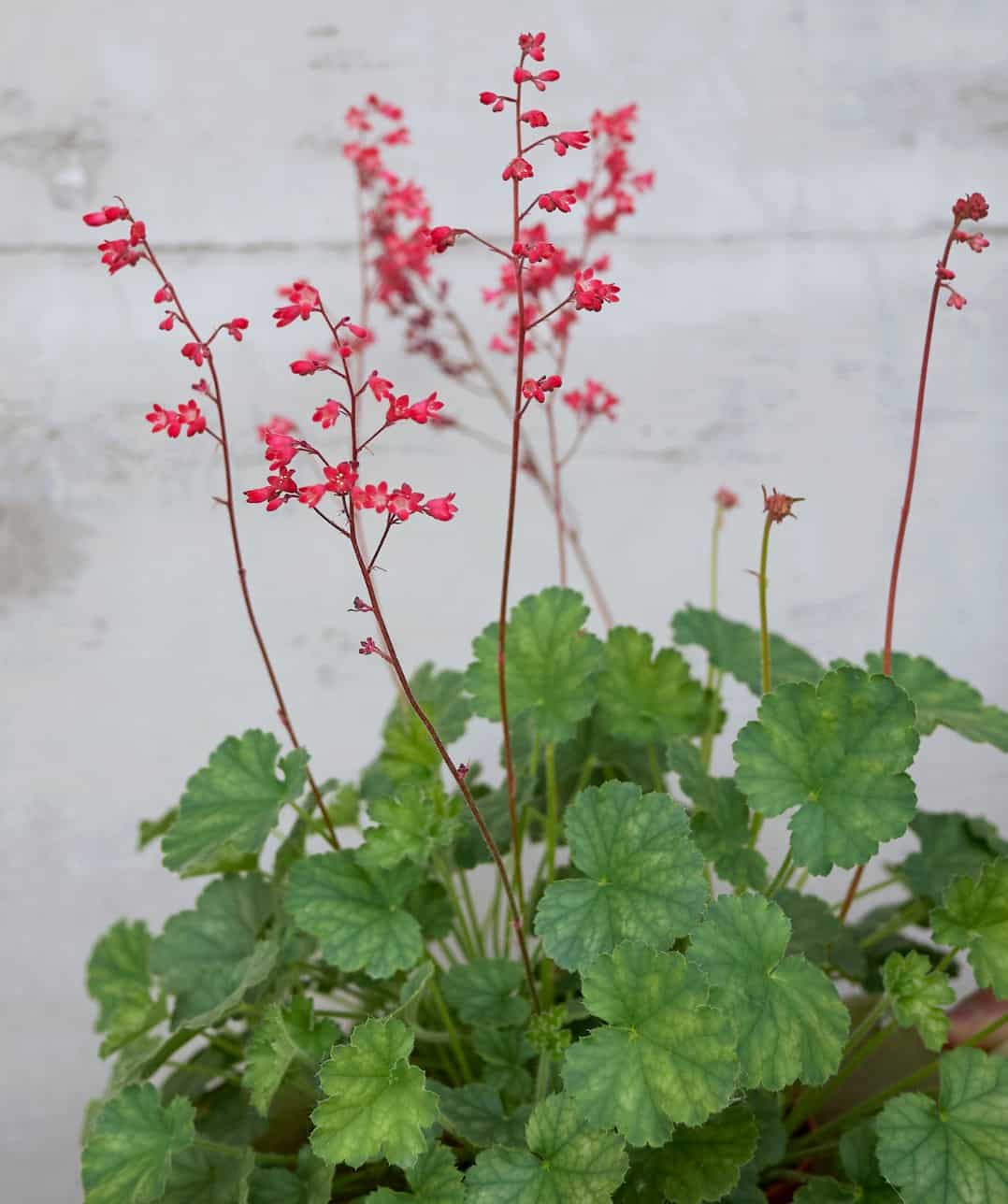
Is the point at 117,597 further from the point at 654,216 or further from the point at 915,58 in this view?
the point at 915,58

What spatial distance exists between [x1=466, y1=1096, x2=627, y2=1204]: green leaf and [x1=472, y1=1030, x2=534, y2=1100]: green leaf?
0.13 m

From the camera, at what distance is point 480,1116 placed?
2.58 feet

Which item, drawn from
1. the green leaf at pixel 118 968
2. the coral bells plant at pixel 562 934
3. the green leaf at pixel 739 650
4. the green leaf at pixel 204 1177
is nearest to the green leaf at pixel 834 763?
the coral bells plant at pixel 562 934

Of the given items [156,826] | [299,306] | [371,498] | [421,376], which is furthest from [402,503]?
[421,376]

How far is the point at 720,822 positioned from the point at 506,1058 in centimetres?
23

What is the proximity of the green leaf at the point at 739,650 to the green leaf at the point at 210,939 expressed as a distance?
1.34 ft

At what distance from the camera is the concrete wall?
1325 mm

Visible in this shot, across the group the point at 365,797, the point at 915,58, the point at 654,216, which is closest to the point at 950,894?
the point at 365,797

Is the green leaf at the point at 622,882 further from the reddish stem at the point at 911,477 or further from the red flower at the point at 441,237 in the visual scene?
the red flower at the point at 441,237

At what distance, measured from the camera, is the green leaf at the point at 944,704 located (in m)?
0.86

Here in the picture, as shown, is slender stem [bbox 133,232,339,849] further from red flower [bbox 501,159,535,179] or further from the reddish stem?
the reddish stem

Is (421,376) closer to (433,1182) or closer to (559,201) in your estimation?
(559,201)

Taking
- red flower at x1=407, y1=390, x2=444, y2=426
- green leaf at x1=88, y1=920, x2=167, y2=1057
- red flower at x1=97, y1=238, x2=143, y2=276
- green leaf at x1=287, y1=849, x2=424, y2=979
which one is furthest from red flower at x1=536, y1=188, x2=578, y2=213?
green leaf at x1=88, y1=920, x2=167, y2=1057

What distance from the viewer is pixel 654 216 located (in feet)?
4.56
